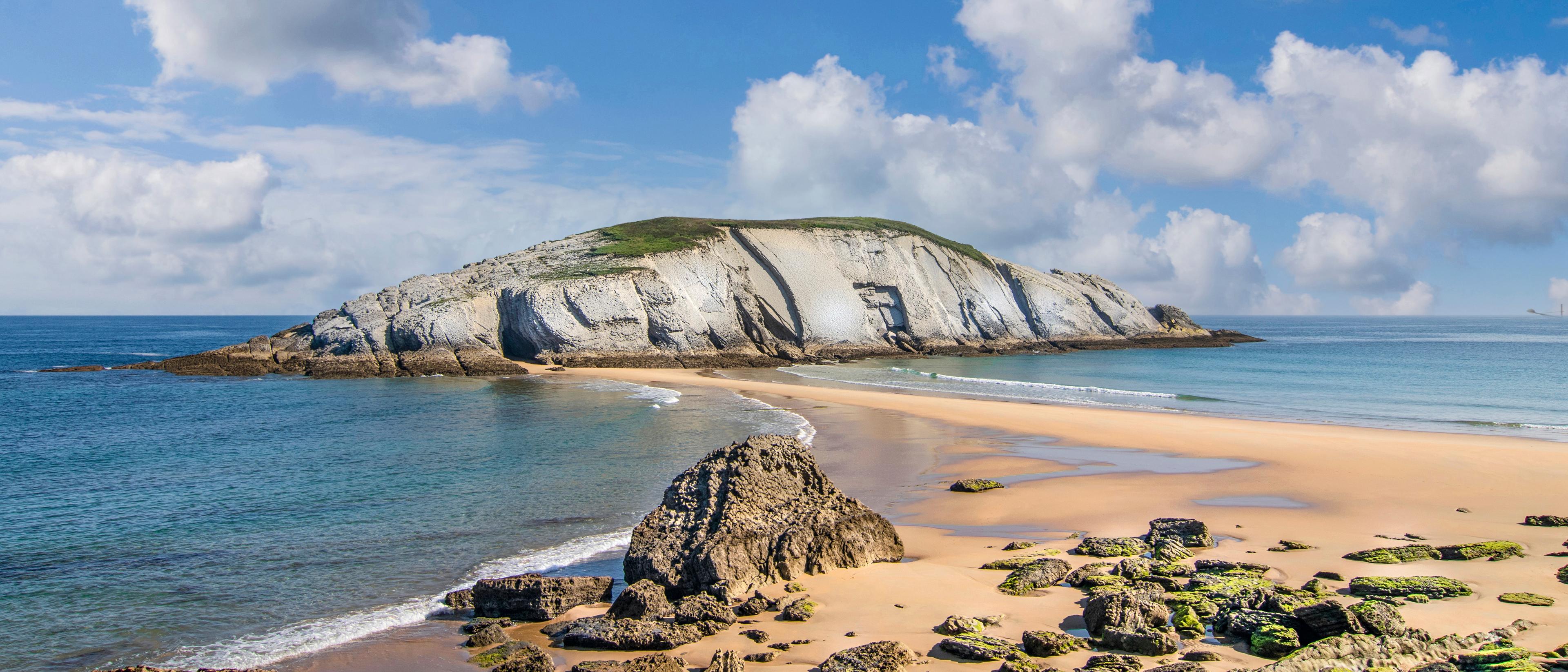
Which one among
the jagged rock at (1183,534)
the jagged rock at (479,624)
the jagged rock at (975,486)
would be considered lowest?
the jagged rock at (479,624)

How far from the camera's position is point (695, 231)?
60344 millimetres

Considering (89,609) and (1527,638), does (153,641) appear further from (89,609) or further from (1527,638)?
(1527,638)

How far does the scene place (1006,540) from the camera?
10.9 meters

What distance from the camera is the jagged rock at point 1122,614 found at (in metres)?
6.87

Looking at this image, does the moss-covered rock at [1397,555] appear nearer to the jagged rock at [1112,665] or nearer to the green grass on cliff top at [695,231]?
the jagged rock at [1112,665]

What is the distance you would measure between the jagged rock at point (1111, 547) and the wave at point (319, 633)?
656cm

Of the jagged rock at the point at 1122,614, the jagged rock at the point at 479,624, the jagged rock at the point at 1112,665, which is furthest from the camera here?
the jagged rock at the point at 479,624

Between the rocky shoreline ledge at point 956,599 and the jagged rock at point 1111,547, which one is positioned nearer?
the rocky shoreline ledge at point 956,599

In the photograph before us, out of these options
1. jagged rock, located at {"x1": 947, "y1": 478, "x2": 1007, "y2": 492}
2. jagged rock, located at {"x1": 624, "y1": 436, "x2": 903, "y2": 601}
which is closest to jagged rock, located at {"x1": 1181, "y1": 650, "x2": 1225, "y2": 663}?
jagged rock, located at {"x1": 624, "y1": 436, "x2": 903, "y2": 601}

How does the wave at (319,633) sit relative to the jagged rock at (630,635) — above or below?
below

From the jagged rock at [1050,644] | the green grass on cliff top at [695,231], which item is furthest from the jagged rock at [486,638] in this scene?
the green grass on cliff top at [695,231]

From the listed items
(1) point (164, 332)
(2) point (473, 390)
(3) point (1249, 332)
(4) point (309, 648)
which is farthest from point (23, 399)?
(3) point (1249, 332)

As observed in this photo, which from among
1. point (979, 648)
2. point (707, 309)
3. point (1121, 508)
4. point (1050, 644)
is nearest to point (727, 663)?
point (979, 648)

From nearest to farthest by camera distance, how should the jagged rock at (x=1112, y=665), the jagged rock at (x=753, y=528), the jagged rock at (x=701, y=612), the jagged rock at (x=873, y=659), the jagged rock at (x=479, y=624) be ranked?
the jagged rock at (x=1112, y=665), the jagged rock at (x=873, y=659), the jagged rock at (x=701, y=612), the jagged rock at (x=479, y=624), the jagged rock at (x=753, y=528)
